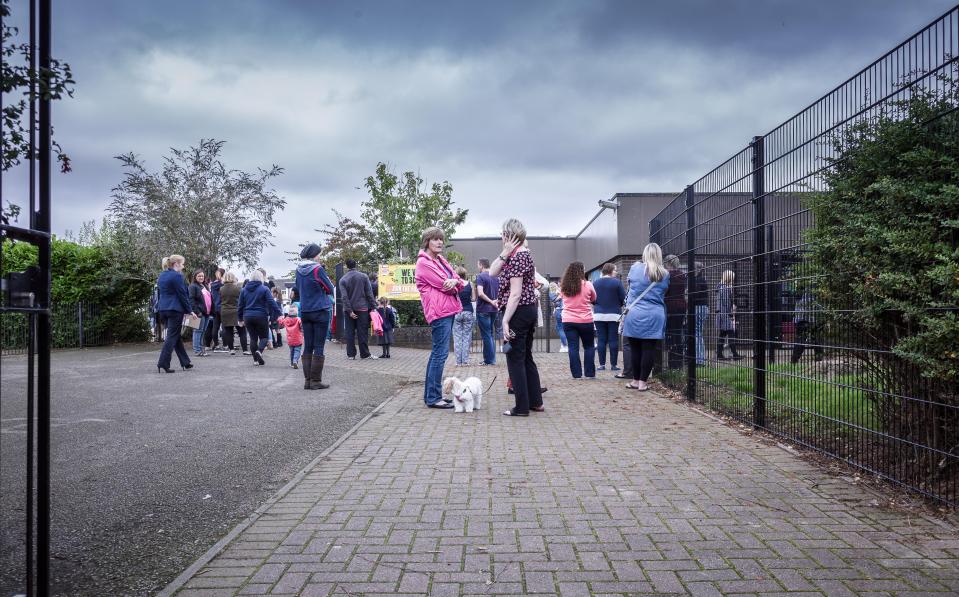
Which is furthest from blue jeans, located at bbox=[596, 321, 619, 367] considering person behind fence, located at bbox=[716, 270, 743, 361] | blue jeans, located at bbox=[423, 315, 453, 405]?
person behind fence, located at bbox=[716, 270, 743, 361]

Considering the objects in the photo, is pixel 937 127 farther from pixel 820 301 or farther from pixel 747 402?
pixel 747 402

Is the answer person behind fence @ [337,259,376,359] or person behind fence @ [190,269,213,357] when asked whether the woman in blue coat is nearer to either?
person behind fence @ [337,259,376,359]

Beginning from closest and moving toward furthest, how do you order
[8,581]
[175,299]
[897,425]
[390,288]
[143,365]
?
1. [8,581]
2. [897,425]
3. [175,299]
4. [143,365]
5. [390,288]

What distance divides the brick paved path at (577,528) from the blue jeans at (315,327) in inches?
154

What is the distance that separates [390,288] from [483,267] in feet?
20.5

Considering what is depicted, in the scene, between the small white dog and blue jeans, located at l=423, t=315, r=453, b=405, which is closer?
the small white dog

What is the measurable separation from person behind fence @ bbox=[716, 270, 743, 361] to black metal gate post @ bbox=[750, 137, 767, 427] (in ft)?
1.26

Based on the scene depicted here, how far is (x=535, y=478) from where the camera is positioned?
15.7 feet

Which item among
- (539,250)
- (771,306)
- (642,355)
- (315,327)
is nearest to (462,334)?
(315,327)

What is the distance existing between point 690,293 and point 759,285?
85.9 inches

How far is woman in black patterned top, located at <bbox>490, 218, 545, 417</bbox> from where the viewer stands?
737 centimetres

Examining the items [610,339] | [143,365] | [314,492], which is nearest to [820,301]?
[314,492]

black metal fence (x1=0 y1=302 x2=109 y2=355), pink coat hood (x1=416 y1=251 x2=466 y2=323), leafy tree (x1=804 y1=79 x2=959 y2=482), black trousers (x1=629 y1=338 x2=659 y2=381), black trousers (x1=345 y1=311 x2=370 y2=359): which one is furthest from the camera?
black metal fence (x1=0 y1=302 x2=109 y2=355)

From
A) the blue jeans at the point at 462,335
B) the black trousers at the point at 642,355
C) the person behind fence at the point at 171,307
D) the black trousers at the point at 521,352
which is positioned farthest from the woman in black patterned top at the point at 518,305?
the person behind fence at the point at 171,307
